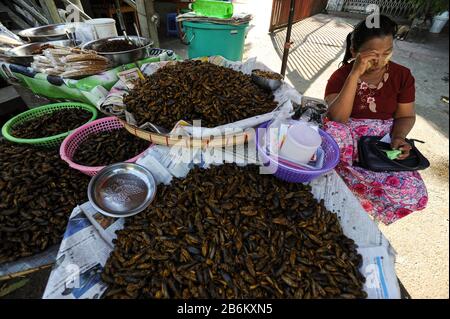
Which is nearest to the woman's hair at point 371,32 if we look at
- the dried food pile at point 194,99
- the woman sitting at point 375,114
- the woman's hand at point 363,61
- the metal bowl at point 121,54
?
the woman sitting at point 375,114

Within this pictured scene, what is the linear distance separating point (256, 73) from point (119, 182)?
1857mm

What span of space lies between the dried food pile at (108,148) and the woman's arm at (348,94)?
192cm

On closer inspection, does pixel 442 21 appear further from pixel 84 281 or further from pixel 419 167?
pixel 84 281

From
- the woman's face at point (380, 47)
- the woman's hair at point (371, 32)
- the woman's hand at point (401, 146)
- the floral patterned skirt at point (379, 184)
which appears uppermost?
the woman's hair at point (371, 32)

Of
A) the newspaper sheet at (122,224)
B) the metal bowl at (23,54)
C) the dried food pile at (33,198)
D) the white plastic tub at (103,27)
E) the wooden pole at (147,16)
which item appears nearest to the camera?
the newspaper sheet at (122,224)

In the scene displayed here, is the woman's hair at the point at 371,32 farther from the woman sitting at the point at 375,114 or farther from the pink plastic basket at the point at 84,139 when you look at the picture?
the pink plastic basket at the point at 84,139

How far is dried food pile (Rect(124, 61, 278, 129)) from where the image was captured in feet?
6.79

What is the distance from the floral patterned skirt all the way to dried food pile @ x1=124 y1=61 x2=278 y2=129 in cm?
76

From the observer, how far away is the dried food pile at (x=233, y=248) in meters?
1.37

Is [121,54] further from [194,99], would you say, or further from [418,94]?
[418,94]

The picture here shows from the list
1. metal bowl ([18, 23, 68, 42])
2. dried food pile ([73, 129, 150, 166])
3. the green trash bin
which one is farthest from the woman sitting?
metal bowl ([18, 23, 68, 42])

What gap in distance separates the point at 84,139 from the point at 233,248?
1.82 meters

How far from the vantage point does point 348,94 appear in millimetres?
2258

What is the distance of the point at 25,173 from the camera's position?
1.91 metres
